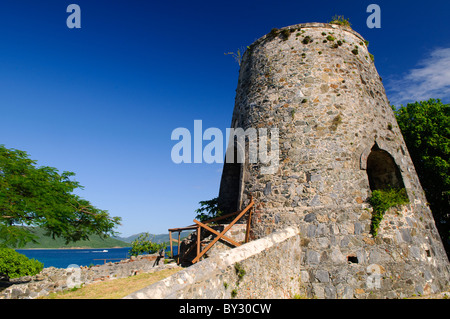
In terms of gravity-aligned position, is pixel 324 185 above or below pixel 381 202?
above

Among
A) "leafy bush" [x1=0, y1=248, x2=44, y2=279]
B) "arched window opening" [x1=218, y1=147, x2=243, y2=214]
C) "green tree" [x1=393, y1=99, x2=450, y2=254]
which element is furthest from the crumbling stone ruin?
"leafy bush" [x1=0, y1=248, x2=44, y2=279]

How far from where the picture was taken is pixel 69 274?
995cm

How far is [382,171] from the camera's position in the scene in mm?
9586

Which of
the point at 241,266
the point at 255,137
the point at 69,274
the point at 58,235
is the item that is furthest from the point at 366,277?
the point at 58,235

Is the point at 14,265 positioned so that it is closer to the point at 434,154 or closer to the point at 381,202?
the point at 381,202

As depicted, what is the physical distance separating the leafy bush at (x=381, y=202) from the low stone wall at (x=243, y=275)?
2.58m

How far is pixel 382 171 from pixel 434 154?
5.84 meters

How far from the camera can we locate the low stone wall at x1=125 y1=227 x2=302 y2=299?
12.9 ft

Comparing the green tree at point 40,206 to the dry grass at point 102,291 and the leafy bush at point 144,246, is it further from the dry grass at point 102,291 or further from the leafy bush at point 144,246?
the leafy bush at point 144,246

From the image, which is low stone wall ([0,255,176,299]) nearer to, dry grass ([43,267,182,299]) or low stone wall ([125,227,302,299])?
dry grass ([43,267,182,299])

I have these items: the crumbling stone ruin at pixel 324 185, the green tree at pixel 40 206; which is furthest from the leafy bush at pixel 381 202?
the green tree at pixel 40 206

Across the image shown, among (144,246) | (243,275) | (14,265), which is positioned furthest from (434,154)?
(14,265)
